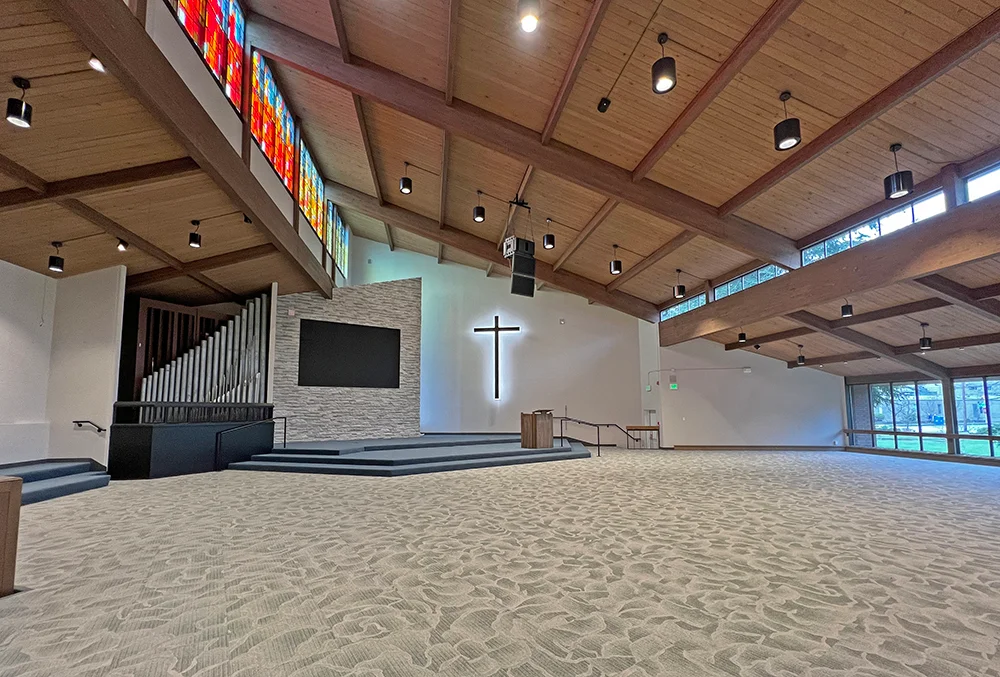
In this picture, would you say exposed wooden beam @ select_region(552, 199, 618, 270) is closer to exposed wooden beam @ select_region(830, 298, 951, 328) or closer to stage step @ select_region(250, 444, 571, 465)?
stage step @ select_region(250, 444, 571, 465)

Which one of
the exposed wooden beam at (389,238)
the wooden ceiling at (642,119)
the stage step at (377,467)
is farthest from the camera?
the exposed wooden beam at (389,238)

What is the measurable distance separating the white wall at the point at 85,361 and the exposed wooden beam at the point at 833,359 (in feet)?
43.1

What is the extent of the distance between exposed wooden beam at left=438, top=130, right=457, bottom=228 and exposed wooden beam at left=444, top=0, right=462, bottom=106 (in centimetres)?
107

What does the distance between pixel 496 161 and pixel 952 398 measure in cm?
1049

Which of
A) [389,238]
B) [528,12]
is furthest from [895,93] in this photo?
[389,238]

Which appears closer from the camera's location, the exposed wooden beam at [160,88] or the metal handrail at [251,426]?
the exposed wooden beam at [160,88]

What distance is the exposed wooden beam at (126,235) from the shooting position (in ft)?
17.9

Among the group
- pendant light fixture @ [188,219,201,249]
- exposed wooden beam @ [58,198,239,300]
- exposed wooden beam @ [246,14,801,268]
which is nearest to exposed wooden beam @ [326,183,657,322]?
exposed wooden beam @ [58,198,239,300]

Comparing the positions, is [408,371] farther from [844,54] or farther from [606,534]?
[844,54]

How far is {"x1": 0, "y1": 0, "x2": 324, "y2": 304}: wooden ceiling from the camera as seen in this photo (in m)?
3.50

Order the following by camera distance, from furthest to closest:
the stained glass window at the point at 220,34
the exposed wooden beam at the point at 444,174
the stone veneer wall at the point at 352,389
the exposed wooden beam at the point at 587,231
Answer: the stone veneer wall at the point at 352,389 < the exposed wooden beam at the point at 587,231 < the exposed wooden beam at the point at 444,174 < the stained glass window at the point at 220,34

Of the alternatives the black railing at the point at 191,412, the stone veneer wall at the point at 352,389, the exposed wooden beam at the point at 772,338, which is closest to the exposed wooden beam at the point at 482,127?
the exposed wooden beam at the point at 772,338

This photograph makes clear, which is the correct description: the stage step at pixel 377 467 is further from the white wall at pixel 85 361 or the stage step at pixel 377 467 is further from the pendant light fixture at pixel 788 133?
the pendant light fixture at pixel 788 133

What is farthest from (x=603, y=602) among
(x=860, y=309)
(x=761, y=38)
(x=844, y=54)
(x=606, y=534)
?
(x=860, y=309)
